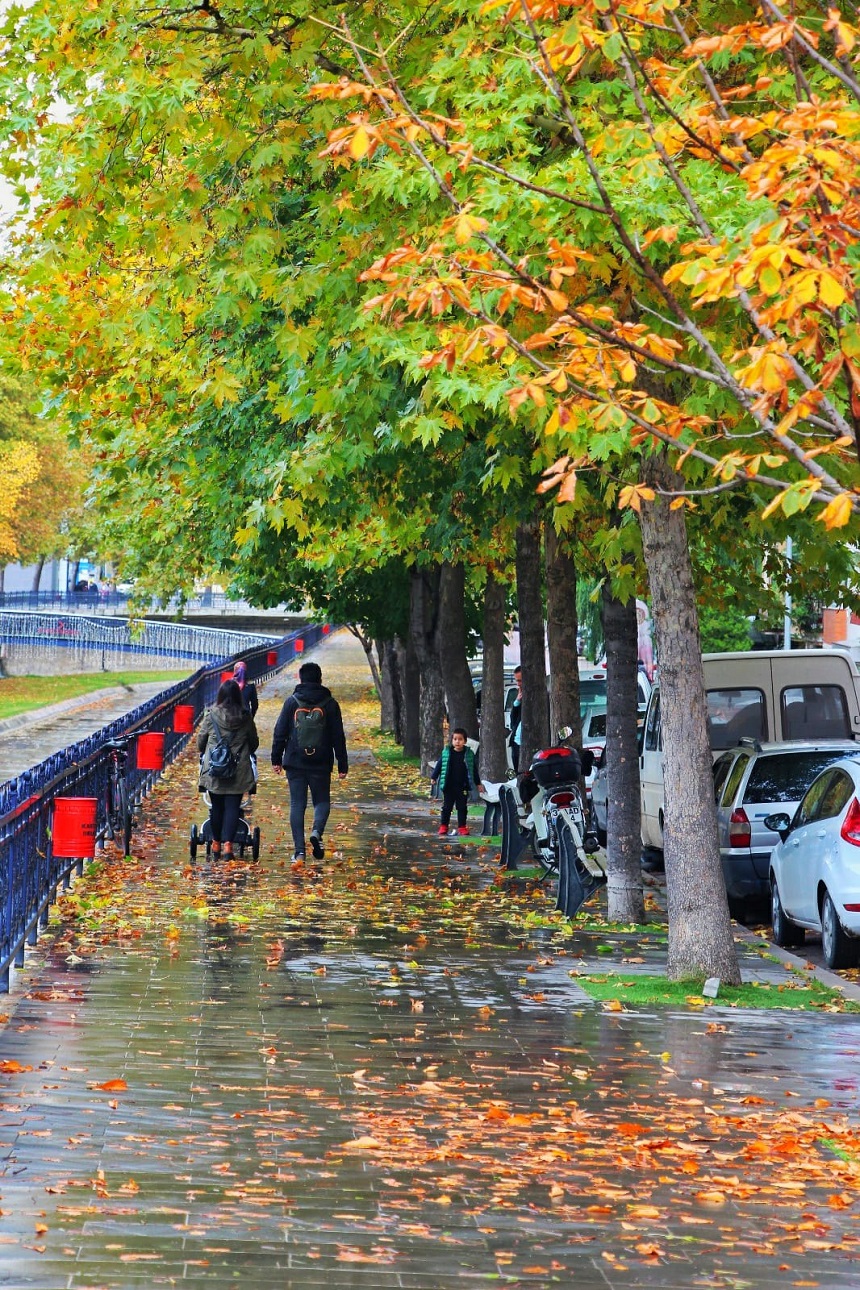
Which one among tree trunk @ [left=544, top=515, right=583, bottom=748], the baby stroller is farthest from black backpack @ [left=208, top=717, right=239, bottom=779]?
tree trunk @ [left=544, top=515, right=583, bottom=748]

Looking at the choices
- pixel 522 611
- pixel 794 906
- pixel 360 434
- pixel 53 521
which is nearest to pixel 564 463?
pixel 360 434

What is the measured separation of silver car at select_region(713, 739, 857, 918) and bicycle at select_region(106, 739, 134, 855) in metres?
5.55

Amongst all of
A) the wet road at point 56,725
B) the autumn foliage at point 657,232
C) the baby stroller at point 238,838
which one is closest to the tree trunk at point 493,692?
the wet road at point 56,725

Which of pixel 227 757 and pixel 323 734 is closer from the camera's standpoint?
pixel 227 757

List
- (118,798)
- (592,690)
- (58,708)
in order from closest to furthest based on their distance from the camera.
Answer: (118,798) < (592,690) < (58,708)

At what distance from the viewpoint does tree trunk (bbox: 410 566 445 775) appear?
30.9 m

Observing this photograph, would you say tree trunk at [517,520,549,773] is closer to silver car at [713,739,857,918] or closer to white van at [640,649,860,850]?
white van at [640,649,860,850]

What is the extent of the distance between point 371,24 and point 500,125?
5.95 feet

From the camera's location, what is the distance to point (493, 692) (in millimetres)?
27234

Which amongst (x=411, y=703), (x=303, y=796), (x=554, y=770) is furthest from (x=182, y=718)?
(x=554, y=770)

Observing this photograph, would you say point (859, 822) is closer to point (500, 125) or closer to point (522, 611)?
point (500, 125)

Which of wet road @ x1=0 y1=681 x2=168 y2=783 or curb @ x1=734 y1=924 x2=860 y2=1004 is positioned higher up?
wet road @ x1=0 y1=681 x2=168 y2=783

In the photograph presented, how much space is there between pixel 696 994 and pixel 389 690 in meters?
33.1

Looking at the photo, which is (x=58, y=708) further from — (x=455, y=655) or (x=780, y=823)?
(x=780, y=823)
